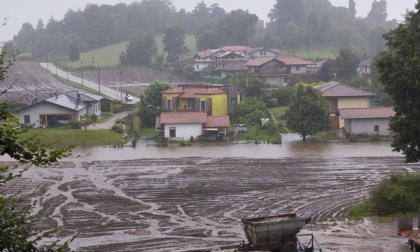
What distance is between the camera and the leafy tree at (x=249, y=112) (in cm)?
4581

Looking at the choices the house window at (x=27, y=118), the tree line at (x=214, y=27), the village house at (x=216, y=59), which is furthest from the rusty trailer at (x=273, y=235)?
the tree line at (x=214, y=27)

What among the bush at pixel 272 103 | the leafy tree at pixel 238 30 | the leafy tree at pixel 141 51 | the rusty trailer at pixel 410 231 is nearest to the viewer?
the rusty trailer at pixel 410 231

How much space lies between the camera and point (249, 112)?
1853 inches

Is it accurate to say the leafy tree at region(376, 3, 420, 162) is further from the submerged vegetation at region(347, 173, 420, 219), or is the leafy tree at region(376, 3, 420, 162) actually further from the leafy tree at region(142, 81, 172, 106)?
the leafy tree at region(142, 81, 172, 106)

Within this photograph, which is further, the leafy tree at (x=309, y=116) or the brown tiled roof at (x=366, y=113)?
the brown tiled roof at (x=366, y=113)

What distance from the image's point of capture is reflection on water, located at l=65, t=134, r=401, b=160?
35562 millimetres

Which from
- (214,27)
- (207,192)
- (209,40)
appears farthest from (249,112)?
(214,27)

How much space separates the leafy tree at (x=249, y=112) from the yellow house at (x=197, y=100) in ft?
4.00

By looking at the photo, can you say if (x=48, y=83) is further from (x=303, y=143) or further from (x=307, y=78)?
(x=303, y=143)

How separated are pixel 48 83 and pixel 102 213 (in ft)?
166

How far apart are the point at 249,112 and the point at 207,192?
70.8ft

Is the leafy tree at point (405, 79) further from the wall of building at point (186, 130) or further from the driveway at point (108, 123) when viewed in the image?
the driveway at point (108, 123)

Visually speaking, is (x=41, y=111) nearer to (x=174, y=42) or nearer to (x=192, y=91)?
(x=192, y=91)

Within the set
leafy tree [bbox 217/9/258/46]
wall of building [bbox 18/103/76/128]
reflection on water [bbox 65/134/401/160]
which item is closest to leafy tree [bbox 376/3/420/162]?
reflection on water [bbox 65/134/401/160]
